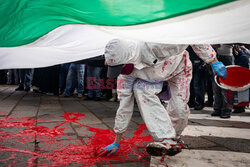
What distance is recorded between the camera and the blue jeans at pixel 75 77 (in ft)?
17.7

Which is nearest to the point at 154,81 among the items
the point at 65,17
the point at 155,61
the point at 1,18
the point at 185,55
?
the point at 155,61

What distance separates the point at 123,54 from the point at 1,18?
38.0 inches

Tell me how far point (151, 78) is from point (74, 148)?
0.90 metres

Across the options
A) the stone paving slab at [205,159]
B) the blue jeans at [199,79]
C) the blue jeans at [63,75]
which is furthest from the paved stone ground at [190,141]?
the blue jeans at [63,75]

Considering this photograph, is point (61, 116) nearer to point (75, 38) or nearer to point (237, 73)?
point (75, 38)

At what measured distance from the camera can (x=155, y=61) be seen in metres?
1.50

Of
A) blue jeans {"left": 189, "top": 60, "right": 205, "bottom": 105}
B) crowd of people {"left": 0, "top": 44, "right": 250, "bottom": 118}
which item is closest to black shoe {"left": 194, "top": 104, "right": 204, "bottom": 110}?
crowd of people {"left": 0, "top": 44, "right": 250, "bottom": 118}

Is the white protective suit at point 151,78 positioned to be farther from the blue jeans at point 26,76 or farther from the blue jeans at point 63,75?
the blue jeans at point 26,76

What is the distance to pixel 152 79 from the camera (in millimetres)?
1543

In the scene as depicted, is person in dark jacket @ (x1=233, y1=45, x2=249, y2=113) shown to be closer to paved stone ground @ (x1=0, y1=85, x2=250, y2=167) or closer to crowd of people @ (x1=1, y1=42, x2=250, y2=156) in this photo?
paved stone ground @ (x1=0, y1=85, x2=250, y2=167)

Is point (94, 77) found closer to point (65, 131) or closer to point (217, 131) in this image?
point (65, 131)

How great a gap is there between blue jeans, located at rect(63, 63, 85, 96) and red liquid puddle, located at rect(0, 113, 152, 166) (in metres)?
2.89

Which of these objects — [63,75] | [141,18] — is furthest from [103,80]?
[141,18]

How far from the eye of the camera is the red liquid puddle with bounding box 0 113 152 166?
1.55 m
